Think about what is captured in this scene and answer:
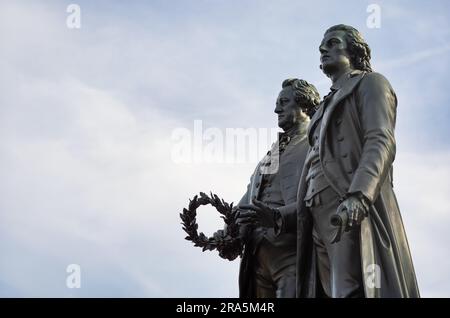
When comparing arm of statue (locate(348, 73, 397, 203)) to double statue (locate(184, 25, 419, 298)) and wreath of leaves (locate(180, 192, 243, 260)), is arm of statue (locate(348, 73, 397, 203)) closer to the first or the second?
double statue (locate(184, 25, 419, 298))

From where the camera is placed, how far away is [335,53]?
640 inches

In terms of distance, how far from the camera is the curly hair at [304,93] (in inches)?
696

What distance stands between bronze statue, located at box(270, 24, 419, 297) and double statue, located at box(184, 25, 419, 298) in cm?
1

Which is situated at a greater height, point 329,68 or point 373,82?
point 329,68

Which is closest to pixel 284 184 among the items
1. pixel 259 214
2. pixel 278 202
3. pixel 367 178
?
pixel 278 202

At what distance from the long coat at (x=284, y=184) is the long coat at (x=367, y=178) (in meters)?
0.59

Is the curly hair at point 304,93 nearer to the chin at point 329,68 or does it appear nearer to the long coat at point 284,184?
the long coat at point 284,184

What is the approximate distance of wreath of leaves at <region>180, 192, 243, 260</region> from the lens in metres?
16.8

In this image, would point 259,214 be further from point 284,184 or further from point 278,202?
point 284,184

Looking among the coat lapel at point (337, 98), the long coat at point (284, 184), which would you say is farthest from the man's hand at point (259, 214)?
the coat lapel at point (337, 98)

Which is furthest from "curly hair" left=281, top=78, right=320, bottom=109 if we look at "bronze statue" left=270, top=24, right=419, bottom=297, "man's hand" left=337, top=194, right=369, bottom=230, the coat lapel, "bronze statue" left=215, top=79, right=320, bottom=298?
"man's hand" left=337, top=194, right=369, bottom=230

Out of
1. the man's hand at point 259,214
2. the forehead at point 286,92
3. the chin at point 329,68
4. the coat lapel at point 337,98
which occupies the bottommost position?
the man's hand at point 259,214

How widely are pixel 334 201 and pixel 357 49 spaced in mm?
2146
